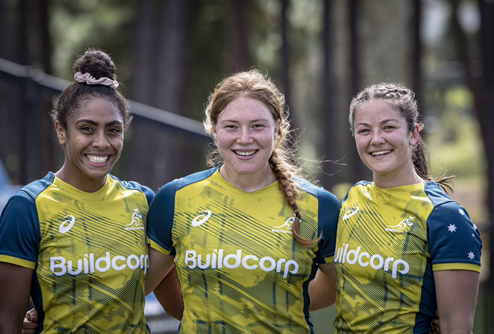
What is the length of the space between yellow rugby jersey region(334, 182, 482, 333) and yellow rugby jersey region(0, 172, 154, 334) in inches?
39.1

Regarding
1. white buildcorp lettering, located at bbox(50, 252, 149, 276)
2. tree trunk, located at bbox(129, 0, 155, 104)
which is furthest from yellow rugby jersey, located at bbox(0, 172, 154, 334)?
tree trunk, located at bbox(129, 0, 155, 104)

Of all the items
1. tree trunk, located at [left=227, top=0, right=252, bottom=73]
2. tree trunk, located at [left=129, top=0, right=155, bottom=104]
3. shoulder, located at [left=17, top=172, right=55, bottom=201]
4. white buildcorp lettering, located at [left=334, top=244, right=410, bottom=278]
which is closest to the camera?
white buildcorp lettering, located at [left=334, top=244, right=410, bottom=278]

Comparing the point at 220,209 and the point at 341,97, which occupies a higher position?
the point at 220,209

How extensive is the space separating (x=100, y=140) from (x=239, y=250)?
817 millimetres

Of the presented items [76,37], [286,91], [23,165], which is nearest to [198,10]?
[76,37]

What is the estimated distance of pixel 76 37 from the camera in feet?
48.7

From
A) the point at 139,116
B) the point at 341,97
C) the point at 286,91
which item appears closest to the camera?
the point at 139,116

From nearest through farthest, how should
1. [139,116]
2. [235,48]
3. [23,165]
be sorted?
1. [139,116]
2. [23,165]
3. [235,48]

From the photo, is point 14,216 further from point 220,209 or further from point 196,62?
point 196,62

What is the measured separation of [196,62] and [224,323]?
11.6 meters

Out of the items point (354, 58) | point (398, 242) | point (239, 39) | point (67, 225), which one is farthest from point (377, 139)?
point (354, 58)

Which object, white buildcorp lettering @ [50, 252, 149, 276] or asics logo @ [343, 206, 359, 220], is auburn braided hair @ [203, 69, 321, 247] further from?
white buildcorp lettering @ [50, 252, 149, 276]

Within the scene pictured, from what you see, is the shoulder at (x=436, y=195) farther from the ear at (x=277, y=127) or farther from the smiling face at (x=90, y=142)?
the smiling face at (x=90, y=142)

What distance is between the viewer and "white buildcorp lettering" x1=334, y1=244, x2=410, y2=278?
97.5 inches
